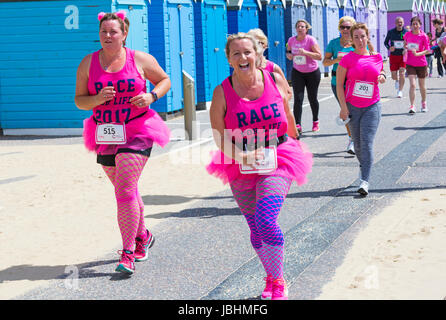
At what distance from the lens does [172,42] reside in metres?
17.3

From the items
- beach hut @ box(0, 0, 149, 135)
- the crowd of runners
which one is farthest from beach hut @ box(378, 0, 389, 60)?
the crowd of runners

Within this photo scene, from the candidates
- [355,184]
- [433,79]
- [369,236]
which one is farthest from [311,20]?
[369,236]

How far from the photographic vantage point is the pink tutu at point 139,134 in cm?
556

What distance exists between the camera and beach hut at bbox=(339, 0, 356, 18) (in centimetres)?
3378

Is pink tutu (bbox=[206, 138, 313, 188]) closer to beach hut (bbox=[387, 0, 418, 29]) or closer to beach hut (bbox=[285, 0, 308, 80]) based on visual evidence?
beach hut (bbox=[285, 0, 308, 80])

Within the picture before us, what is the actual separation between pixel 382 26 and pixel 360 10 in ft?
18.0

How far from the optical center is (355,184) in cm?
857

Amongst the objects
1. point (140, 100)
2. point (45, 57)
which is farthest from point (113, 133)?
point (45, 57)

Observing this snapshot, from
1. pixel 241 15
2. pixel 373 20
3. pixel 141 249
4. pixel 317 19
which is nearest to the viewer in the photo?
pixel 141 249

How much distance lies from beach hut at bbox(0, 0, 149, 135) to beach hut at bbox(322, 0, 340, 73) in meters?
16.5

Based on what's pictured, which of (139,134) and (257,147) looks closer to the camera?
(257,147)

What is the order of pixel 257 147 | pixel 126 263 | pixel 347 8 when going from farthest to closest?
1. pixel 347 8
2. pixel 126 263
3. pixel 257 147

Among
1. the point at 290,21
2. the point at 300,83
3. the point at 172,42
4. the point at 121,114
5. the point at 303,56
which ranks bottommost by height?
the point at 300,83

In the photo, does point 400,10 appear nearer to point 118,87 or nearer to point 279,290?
point 118,87
